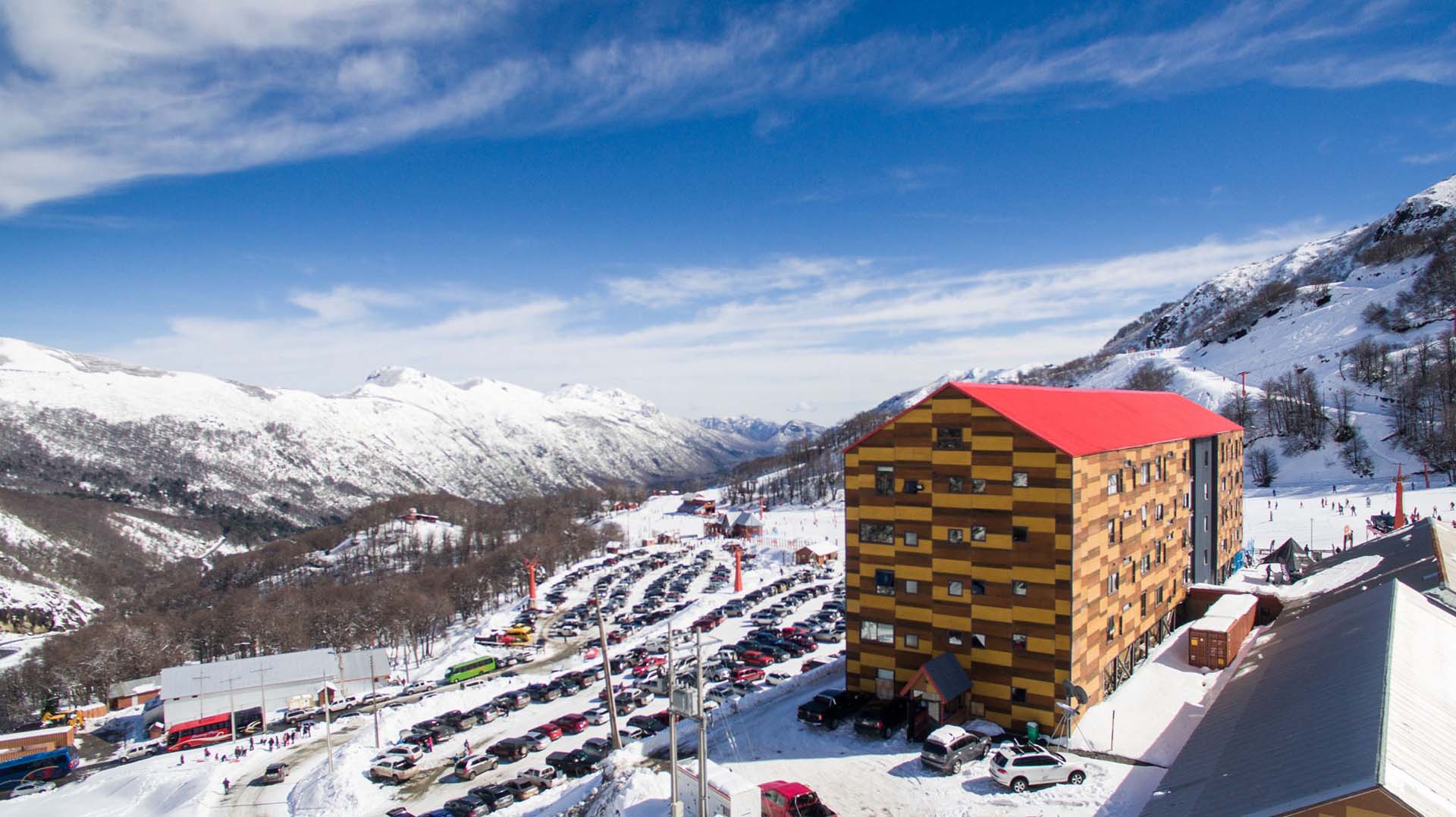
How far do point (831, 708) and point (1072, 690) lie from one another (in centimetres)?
993

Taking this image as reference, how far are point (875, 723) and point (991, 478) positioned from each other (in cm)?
1131

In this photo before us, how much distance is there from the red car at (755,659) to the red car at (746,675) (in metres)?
2.40

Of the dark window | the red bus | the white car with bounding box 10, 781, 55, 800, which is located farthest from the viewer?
the red bus

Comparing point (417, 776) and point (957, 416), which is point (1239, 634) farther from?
point (417, 776)

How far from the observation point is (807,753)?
101 ft

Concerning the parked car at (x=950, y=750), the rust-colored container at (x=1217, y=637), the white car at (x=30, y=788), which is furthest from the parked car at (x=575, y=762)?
the white car at (x=30, y=788)

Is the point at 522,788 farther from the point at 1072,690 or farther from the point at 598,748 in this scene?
the point at 1072,690

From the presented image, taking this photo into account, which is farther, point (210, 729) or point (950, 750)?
point (210, 729)

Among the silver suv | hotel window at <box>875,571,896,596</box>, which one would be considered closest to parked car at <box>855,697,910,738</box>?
hotel window at <box>875,571,896,596</box>

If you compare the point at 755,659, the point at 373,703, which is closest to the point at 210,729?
the point at 373,703

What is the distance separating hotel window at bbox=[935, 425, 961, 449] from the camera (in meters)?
32.8

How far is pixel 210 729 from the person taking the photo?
59406mm

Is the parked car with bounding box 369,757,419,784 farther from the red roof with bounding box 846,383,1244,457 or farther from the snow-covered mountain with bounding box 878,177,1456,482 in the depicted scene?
the snow-covered mountain with bounding box 878,177,1456,482

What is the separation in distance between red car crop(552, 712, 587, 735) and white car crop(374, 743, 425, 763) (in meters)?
7.73
